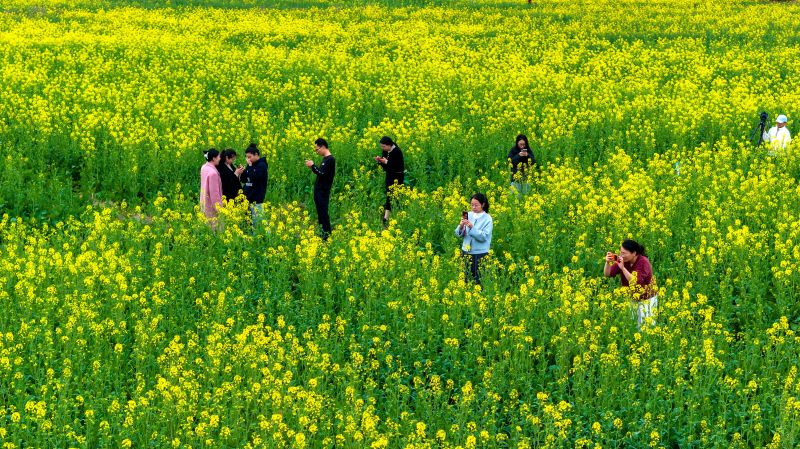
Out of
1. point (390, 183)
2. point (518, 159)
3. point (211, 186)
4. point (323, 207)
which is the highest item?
point (211, 186)

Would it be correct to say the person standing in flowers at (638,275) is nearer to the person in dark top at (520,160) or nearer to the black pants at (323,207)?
the black pants at (323,207)

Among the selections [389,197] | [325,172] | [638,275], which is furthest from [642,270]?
[389,197]

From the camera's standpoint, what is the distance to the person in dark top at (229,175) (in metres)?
14.3

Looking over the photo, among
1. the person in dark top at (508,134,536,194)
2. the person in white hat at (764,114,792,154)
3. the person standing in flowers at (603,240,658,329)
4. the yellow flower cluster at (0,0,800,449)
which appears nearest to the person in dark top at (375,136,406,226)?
the yellow flower cluster at (0,0,800,449)

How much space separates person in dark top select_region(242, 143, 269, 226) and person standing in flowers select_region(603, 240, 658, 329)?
18.6ft

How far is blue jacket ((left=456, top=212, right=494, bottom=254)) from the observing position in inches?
488

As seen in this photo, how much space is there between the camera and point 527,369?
1031 centimetres

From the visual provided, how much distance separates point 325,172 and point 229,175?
144 centimetres

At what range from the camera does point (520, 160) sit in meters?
16.4

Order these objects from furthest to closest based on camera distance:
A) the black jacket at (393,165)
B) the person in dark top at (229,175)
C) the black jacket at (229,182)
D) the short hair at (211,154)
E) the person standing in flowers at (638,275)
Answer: the black jacket at (393,165) → the black jacket at (229,182) → the person in dark top at (229,175) → the short hair at (211,154) → the person standing in flowers at (638,275)

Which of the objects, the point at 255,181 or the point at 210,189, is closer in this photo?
the point at 210,189

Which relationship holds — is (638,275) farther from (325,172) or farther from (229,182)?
(229,182)

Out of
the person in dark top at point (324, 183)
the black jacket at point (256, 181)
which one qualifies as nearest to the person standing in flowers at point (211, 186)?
the black jacket at point (256, 181)

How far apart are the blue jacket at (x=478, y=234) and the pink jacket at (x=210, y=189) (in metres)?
3.86
